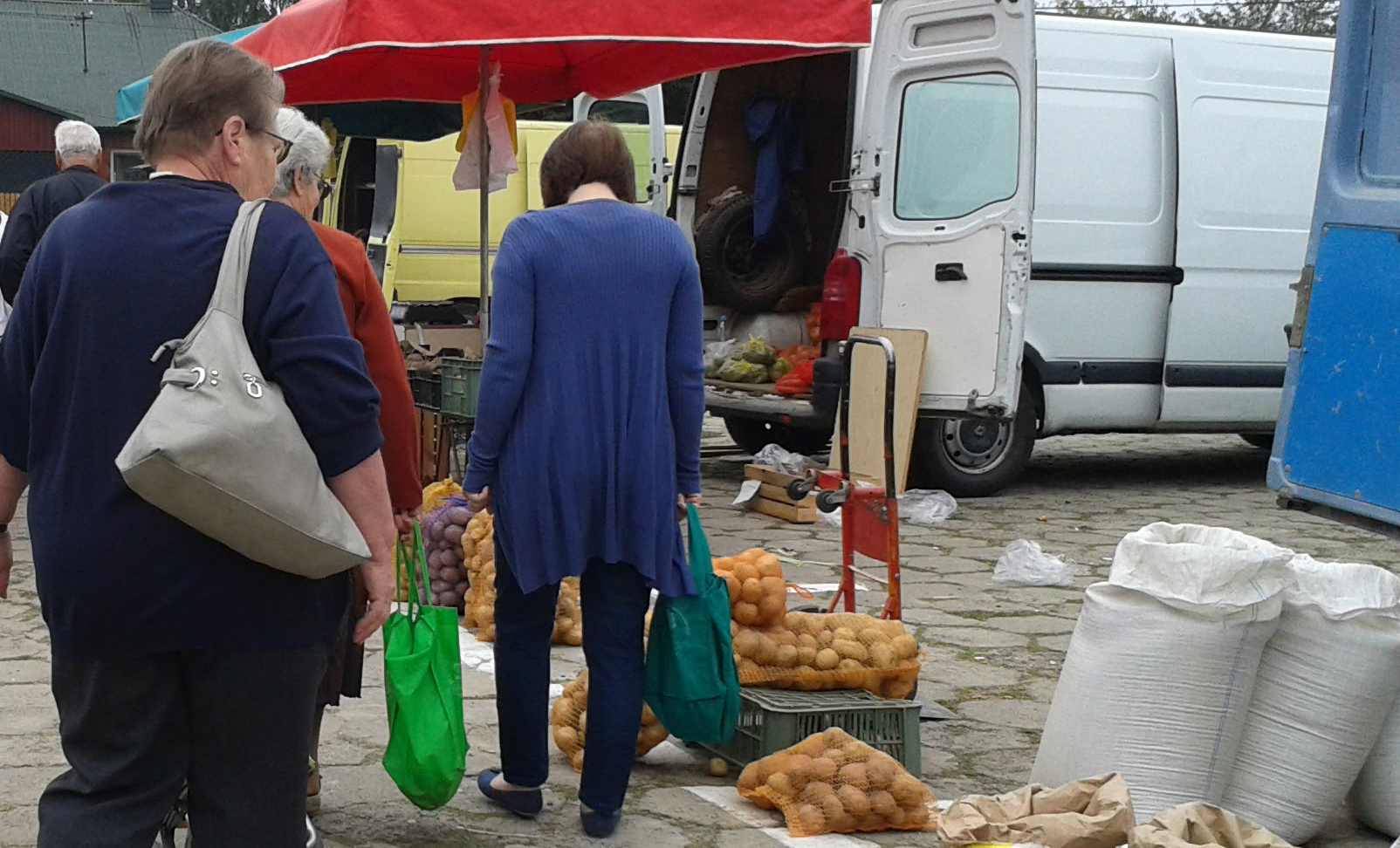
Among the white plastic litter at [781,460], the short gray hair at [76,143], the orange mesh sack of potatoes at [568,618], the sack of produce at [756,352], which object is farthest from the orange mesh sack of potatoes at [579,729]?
the sack of produce at [756,352]

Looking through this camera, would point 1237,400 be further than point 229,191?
Yes

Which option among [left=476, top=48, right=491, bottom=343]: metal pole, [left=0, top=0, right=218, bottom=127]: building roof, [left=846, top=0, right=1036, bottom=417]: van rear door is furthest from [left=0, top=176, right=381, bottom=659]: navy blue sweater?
[left=0, top=0, right=218, bottom=127]: building roof

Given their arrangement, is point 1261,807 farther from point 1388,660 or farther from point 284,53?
point 284,53

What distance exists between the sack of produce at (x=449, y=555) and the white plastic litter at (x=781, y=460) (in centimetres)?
305

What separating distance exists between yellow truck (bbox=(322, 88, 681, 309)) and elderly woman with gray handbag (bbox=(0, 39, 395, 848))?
33.3 ft

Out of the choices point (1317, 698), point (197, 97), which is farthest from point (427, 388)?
point (197, 97)

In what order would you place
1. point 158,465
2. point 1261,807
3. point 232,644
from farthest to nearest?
point 1261,807
point 232,644
point 158,465

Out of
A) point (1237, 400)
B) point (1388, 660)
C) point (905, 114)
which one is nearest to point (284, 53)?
point (905, 114)

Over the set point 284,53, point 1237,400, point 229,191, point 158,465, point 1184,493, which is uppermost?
point 284,53

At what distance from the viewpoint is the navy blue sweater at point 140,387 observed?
249 cm

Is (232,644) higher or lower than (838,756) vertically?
higher

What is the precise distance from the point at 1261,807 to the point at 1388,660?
46 cm

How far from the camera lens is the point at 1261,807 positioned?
4.05 m

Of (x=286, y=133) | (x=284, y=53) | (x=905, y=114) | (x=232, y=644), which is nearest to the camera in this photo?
(x=232, y=644)
